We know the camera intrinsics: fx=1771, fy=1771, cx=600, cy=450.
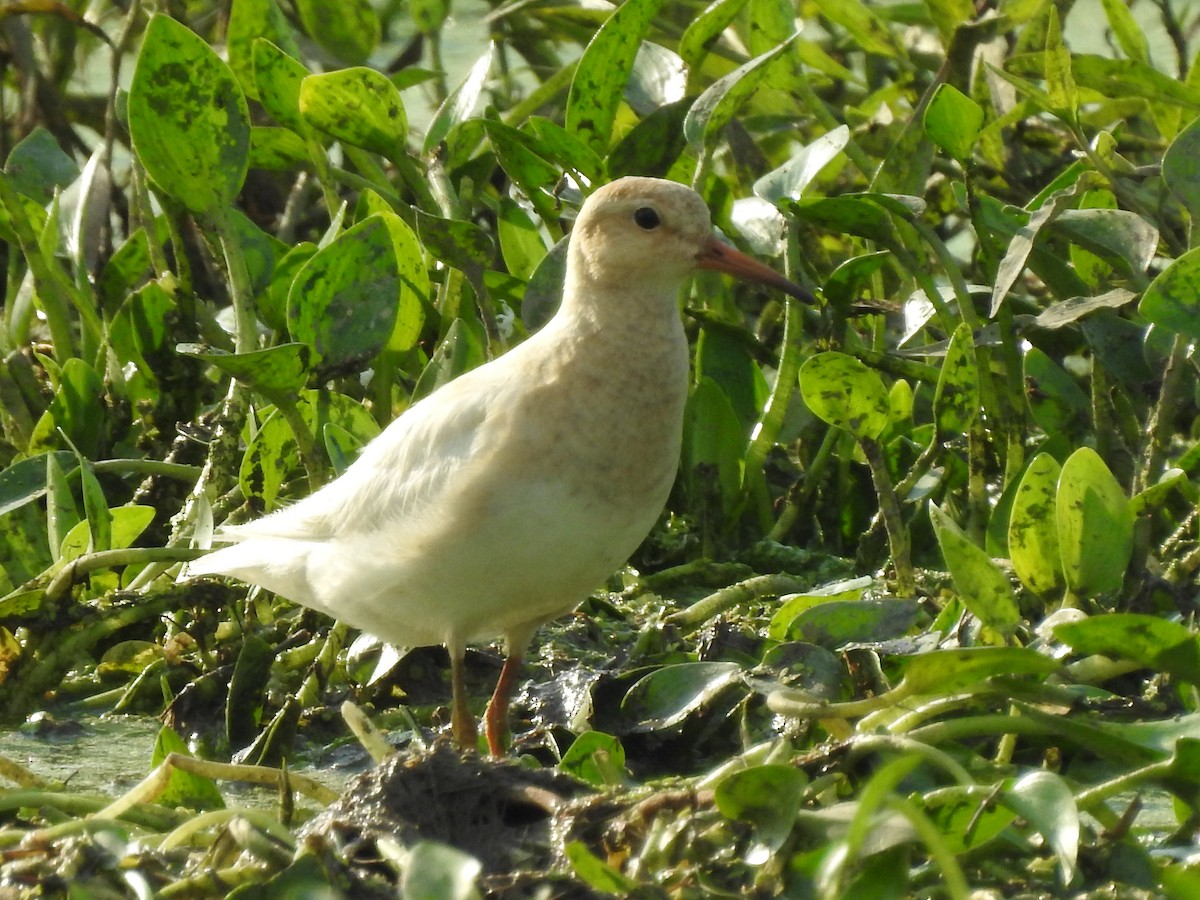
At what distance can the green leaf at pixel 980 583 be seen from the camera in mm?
3117

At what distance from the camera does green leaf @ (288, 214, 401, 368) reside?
3.96m

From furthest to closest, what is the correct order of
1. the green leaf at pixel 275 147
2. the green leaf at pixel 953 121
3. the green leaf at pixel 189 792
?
the green leaf at pixel 275 147
the green leaf at pixel 953 121
the green leaf at pixel 189 792

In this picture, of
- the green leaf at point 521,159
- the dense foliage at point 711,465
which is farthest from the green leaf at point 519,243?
the green leaf at point 521,159

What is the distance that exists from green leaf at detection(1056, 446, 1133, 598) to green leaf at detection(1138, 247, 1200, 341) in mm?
404

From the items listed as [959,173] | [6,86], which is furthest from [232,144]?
[6,86]

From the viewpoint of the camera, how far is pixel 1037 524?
11.2 feet

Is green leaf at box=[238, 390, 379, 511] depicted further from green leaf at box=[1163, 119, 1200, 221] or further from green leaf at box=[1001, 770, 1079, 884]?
green leaf at box=[1001, 770, 1079, 884]

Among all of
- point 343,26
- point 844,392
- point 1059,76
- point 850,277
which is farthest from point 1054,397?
point 343,26

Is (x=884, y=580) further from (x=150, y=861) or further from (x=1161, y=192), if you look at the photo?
(x=150, y=861)

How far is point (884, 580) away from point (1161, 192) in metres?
1.15

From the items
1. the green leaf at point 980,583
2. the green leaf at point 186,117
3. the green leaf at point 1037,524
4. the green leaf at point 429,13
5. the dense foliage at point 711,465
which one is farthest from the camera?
the green leaf at point 429,13

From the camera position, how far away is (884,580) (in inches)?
164

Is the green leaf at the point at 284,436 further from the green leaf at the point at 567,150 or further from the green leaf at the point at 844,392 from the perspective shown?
the green leaf at the point at 844,392

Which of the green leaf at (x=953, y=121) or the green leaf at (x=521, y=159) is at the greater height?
the green leaf at (x=953, y=121)
